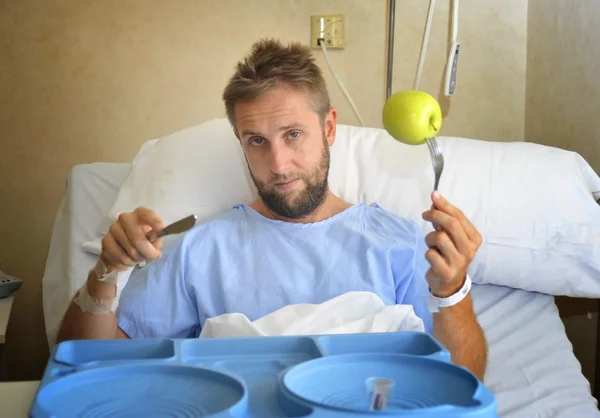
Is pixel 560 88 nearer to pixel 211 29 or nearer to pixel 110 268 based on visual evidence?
pixel 211 29

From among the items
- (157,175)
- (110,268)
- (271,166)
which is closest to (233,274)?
(271,166)

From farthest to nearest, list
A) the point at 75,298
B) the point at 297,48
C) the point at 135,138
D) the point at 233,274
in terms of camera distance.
Answer: the point at 135,138 → the point at 297,48 → the point at 233,274 → the point at 75,298

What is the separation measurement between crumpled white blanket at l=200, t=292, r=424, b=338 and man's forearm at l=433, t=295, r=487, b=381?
0.17 ft

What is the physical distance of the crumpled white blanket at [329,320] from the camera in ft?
3.91

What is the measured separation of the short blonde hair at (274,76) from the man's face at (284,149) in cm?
2

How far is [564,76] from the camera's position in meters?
2.05

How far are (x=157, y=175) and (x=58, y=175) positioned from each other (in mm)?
587

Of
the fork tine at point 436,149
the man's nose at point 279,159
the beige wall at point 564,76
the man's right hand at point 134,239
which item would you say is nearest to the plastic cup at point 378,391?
the man's right hand at point 134,239

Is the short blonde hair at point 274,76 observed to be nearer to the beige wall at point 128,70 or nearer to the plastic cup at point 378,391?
the beige wall at point 128,70

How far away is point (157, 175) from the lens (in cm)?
175

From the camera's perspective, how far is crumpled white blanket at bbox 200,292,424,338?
3.91ft

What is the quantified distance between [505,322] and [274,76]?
78 cm

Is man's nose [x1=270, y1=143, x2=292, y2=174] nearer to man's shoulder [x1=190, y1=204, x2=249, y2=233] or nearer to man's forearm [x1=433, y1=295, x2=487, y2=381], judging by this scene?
man's shoulder [x1=190, y1=204, x2=249, y2=233]

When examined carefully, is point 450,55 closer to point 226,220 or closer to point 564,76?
point 564,76
